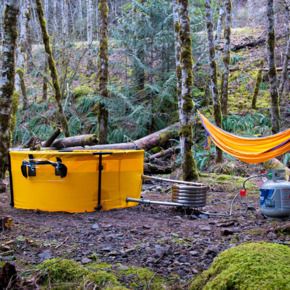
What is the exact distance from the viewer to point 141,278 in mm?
2645

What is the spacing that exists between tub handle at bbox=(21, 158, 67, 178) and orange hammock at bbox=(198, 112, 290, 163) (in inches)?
90.6

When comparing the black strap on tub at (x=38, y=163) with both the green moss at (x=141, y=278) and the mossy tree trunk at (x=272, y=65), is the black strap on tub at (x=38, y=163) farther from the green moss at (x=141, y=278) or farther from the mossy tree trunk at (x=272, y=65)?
the mossy tree trunk at (x=272, y=65)

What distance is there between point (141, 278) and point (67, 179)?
2.32m

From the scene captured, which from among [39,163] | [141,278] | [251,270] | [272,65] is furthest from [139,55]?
[251,270]

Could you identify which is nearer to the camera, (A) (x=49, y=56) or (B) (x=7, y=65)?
(B) (x=7, y=65)

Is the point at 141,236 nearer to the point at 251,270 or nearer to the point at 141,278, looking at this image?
the point at 141,278

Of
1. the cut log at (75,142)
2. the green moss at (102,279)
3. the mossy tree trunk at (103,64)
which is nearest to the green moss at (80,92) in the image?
the mossy tree trunk at (103,64)

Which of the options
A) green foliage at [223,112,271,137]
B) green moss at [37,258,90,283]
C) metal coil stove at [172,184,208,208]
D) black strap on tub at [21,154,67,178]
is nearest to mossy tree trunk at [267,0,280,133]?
green foliage at [223,112,271,137]

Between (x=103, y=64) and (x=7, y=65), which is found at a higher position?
(x=103, y=64)

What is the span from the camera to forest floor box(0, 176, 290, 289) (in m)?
3.07

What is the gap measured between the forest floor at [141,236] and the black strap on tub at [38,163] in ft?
1.52

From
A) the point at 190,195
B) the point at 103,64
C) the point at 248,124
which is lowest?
the point at 190,195

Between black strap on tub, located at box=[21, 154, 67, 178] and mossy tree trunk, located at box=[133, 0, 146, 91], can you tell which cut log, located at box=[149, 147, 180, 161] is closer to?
mossy tree trunk, located at box=[133, 0, 146, 91]

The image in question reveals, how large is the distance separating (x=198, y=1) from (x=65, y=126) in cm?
543
